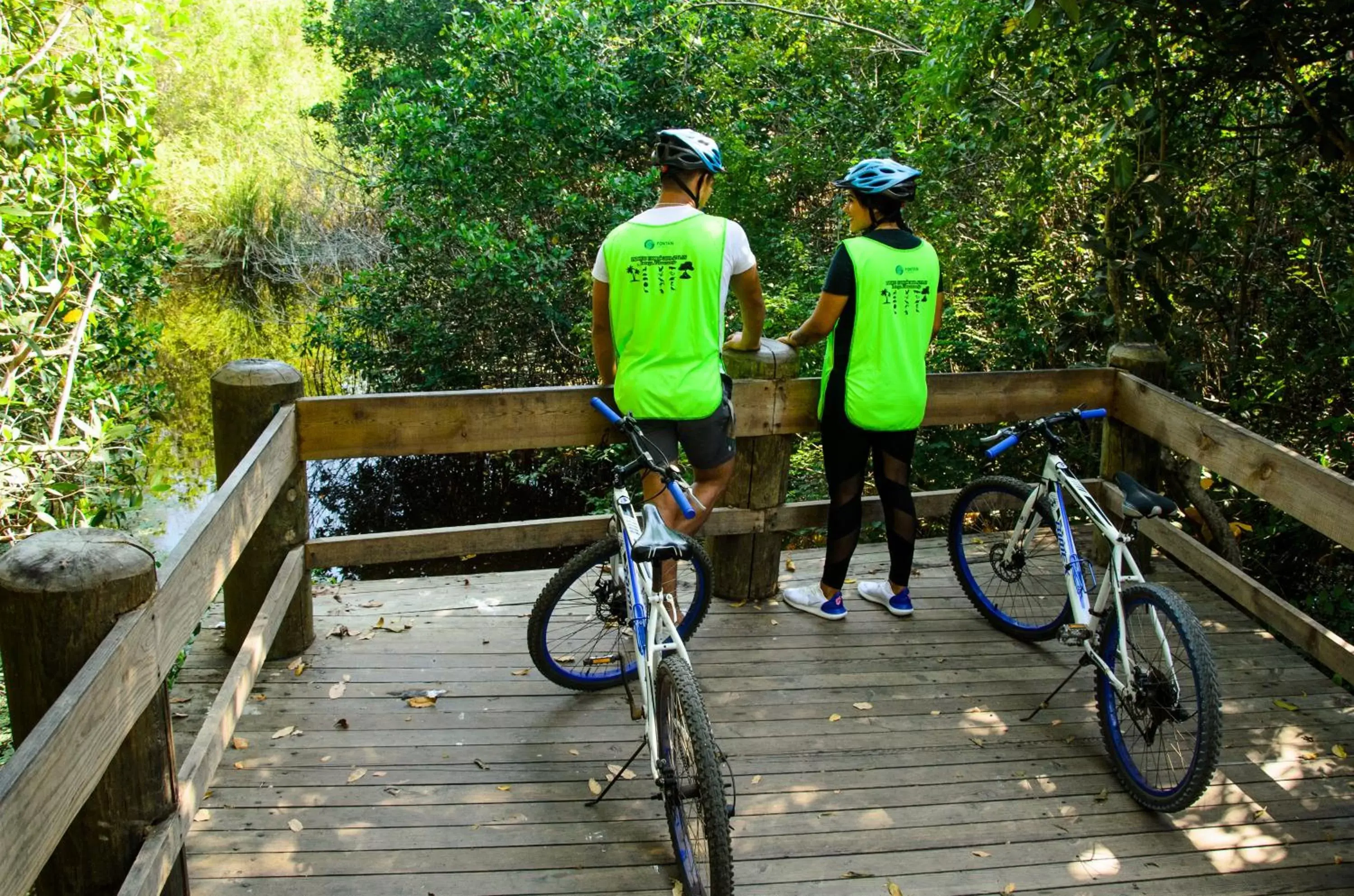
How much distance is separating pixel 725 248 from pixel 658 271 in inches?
10.0

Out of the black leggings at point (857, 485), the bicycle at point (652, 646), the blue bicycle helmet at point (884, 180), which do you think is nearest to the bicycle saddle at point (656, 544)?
the bicycle at point (652, 646)

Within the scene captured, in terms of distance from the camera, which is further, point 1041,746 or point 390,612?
point 390,612

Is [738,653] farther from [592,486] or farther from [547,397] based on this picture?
[592,486]

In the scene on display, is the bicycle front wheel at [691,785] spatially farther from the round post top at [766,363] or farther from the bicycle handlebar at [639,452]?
the round post top at [766,363]

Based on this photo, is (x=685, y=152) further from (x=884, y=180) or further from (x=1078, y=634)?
(x=1078, y=634)

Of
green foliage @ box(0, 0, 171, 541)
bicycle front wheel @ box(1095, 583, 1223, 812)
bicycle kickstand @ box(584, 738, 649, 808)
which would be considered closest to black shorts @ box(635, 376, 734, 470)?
bicycle kickstand @ box(584, 738, 649, 808)

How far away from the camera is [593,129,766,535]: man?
3965 millimetres

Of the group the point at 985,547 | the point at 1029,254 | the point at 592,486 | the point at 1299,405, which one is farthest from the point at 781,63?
the point at 985,547

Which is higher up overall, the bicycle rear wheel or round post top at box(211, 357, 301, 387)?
round post top at box(211, 357, 301, 387)

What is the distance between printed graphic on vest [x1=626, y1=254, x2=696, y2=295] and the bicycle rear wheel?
876 mm

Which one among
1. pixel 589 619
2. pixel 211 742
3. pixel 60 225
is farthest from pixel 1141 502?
pixel 60 225

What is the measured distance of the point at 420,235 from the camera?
11164 mm

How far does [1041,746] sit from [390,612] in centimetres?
264

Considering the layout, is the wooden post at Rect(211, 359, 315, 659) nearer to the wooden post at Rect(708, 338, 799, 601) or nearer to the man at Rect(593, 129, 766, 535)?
the man at Rect(593, 129, 766, 535)
